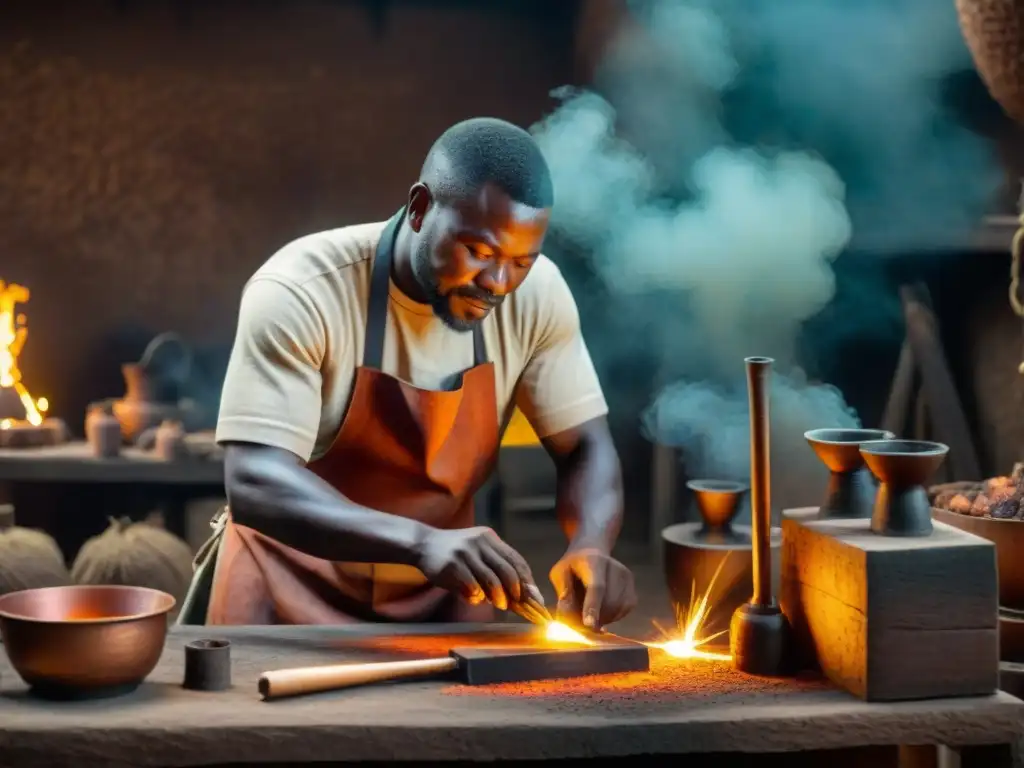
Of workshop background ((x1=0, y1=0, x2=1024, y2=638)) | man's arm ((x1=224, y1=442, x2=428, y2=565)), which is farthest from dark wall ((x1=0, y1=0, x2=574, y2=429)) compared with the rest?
man's arm ((x1=224, y1=442, x2=428, y2=565))

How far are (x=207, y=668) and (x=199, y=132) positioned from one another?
567 cm

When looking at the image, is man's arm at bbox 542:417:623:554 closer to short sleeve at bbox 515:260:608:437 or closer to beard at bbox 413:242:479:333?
short sleeve at bbox 515:260:608:437

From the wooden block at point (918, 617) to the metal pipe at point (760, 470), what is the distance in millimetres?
204

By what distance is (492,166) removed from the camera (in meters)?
3.02

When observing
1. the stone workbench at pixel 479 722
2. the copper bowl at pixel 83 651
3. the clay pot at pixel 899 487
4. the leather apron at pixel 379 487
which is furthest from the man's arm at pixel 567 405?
the copper bowl at pixel 83 651

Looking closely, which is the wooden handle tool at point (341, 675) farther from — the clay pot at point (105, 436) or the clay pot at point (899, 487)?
the clay pot at point (105, 436)

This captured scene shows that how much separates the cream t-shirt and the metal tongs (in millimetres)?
689

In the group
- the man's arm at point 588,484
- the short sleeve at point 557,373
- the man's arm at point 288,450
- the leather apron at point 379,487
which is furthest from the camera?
the short sleeve at point 557,373

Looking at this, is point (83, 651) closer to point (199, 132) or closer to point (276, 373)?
point (276, 373)

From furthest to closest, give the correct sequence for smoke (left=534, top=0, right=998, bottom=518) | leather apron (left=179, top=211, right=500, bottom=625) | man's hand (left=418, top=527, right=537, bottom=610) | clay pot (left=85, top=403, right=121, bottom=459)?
clay pot (left=85, top=403, right=121, bottom=459) < smoke (left=534, top=0, right=998, bottom=518) < leather apron (left=179, top=211, right=500, bottom=625) < man's hand (left=418, top=527, right=537, bottom=610)

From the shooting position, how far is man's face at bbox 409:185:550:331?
3002 millimetres

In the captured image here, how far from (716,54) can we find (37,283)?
14.0 ft

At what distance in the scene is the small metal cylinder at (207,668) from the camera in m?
2.53

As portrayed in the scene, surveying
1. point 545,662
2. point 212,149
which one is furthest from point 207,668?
point 212,149
